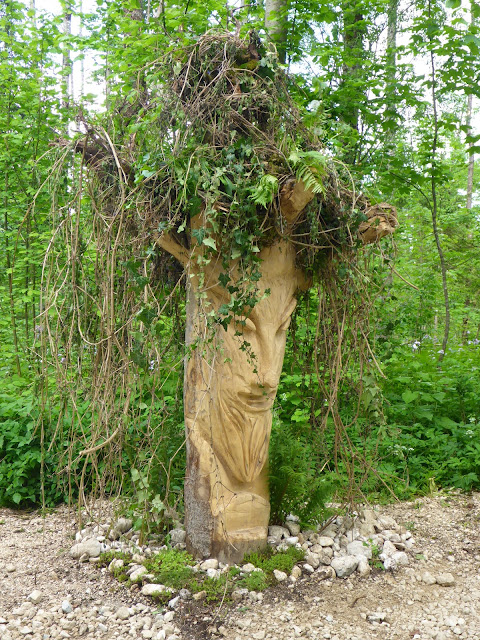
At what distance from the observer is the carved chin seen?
10.5ft

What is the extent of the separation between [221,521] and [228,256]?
1.50 metres

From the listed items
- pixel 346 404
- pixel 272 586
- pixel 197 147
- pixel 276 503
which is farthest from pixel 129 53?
pixel 272 586

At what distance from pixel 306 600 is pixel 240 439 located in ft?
3.00

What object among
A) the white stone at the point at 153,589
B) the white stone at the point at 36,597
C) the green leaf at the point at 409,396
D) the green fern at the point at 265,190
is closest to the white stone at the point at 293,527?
the white stone at the point at 153,589

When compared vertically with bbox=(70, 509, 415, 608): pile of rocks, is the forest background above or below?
above

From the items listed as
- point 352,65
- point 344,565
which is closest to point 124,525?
point 344,565

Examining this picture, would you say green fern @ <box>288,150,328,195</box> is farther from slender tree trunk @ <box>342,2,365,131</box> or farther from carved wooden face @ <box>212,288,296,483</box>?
slender tree trunk @ <box>342,2,365,131</box>

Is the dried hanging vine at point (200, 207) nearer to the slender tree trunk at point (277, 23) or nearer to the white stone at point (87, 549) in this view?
the white stone at point (87, 549)

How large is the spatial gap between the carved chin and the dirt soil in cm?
67

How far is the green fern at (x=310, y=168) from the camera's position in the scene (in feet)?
9.00

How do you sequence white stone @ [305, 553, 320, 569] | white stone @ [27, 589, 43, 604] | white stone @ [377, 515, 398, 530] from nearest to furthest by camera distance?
1. white stone @ [27, 589, 43, 604]
2. white stone @ [305, 553, 320, 569]
3. white stone @ [377, 515, 398, 530]

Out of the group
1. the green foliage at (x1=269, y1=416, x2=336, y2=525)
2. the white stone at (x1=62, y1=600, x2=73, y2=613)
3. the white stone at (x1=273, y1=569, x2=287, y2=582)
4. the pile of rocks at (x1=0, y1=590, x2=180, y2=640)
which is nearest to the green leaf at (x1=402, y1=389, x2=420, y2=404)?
the green foliage at (x1=269, y1=416, x2=336, y2=525)

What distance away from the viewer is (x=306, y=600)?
2.97 metres

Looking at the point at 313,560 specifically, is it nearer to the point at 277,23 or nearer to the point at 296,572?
the point at 296,572
